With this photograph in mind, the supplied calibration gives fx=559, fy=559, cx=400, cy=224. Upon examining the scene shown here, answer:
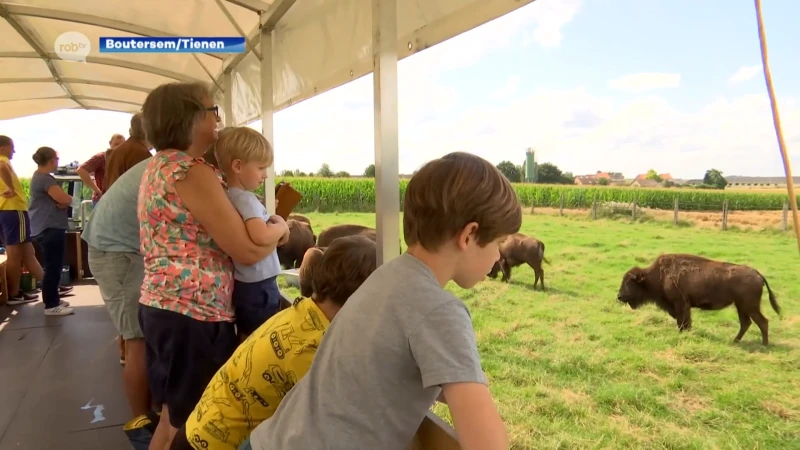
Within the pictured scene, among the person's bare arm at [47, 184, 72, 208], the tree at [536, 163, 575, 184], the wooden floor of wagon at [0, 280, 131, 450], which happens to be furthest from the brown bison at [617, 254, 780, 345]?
the person's bare arm at [47, 184, 72, 208]

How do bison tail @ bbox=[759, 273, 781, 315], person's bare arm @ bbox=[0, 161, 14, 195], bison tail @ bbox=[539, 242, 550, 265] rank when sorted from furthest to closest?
bison tail @ bbox=[539, 242, 550, 265] → person's bare arm @ bbox=[0, 161, 14, 195] → bison tail @ bbox=[759, 273, 781, 315]

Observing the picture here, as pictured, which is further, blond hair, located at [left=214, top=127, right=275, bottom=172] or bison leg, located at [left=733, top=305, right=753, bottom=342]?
bison leg, located at [left=733, top=305, right=753, bottom=342]

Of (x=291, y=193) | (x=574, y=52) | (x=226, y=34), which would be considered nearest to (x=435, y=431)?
(x=291, y=193)

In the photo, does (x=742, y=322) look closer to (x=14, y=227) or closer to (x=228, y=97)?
(x=228, y=97)

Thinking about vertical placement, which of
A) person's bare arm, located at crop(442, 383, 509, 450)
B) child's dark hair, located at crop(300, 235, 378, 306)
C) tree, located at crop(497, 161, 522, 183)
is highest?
tree, located at crop(497, 161, 522, 183)

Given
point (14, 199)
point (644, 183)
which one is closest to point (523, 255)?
point (644, 183)

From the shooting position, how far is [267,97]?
3.82 metres

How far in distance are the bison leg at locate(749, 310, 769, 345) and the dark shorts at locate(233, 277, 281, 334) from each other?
4.27 m

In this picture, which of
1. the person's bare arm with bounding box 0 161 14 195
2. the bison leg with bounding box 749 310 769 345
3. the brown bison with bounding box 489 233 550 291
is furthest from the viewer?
the brown bison with bounding box 489 233 550 291

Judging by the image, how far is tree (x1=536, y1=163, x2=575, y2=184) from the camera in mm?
4905

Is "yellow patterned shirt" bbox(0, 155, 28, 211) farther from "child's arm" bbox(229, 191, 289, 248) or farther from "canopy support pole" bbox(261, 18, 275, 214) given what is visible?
"child's arm" bbox(229, 191, 289, 248)

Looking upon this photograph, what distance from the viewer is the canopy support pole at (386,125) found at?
6.36ft

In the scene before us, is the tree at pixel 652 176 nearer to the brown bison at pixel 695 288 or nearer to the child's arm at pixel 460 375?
the brown bison at pixel 695 288

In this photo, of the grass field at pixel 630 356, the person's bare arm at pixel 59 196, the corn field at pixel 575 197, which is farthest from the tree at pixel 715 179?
the person's bare arm at pixel 59 196
